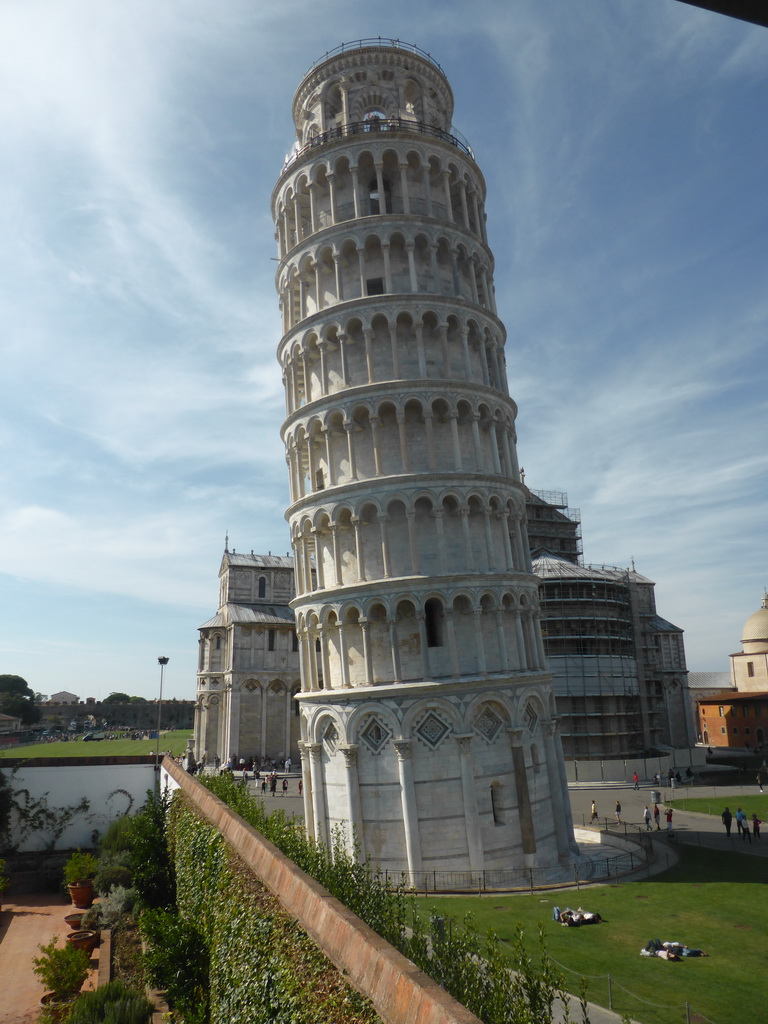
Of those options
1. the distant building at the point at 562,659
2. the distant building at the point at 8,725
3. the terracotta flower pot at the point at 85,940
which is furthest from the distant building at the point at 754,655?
the distant building at the point at 8,725

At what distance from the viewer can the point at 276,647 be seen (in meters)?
70.2

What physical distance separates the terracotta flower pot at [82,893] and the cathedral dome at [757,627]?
95.3m

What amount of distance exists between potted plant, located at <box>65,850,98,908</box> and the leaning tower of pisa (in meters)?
9.67

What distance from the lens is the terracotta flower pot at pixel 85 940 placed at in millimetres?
21891

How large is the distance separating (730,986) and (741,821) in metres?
18.1

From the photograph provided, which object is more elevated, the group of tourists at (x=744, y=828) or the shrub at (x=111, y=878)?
the shrub at (x=111, y=878)

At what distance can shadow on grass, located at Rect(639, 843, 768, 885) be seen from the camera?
2556 centimetres

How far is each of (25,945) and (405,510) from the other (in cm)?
2082

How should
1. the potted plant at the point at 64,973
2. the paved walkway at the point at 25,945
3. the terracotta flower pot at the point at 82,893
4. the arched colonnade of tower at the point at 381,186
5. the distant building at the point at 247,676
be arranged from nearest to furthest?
1. the potted plant at the point at 64,973
2. the paved walkway at the point at 25,945
3. the terracotta flower pot at the point at 82,893
4. the arched colonnade of tower at the point at 381,186
5. the distant building at the point at 247,676

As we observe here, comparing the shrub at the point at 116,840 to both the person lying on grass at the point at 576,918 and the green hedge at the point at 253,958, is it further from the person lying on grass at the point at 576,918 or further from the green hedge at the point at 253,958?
the person lying on grass at the point at 576,918

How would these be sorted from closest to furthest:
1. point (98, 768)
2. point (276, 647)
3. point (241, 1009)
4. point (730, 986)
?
point (241, 1009) < point (730, 986) < point (98, 768) < point (276, 647)

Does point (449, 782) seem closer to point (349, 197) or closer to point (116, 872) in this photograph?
point (116, 872)

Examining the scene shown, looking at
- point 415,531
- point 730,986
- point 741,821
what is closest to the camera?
point 730,986

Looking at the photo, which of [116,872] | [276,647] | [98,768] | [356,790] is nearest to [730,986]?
[356,790]
